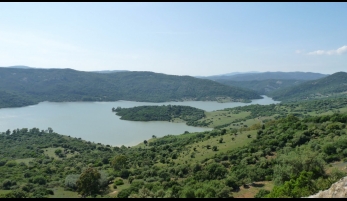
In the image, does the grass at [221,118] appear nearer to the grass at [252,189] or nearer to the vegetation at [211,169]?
the vegetation at [211,169]

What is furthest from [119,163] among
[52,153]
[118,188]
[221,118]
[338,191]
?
[221,118]

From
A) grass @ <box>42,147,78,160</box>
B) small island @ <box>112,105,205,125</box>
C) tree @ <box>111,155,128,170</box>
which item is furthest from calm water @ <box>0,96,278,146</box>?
tree @ <box>111,155,128,170</box>

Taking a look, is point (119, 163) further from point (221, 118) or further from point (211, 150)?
point (221, 118)

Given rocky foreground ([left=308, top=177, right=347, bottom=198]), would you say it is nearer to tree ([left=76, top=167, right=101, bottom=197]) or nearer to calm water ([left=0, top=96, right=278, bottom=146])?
tree ([left=76, top=167, right=101, bottom=197])

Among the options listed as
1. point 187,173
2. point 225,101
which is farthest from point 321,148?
point 225,101

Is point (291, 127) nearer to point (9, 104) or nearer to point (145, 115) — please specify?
point (145, 115)

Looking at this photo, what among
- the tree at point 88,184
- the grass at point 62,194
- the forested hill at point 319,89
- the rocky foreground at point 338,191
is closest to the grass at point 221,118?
the grass at point 62,194
